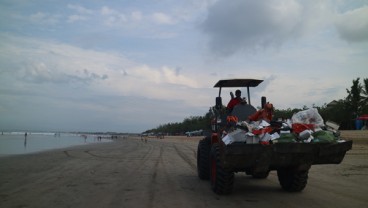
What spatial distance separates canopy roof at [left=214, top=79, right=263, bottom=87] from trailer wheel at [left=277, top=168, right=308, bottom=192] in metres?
2.86

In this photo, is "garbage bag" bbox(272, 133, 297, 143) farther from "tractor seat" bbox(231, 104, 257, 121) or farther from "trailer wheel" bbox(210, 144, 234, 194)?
"tractor seat" bbox(231, 104, 257, 121)

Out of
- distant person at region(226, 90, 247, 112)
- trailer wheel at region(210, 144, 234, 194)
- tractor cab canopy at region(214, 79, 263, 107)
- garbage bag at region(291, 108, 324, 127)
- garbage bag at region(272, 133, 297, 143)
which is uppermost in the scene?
tractor cab canopy at region(214, 79, 263, 107)

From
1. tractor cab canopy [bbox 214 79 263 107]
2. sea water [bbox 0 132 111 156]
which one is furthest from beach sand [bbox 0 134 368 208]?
sea water [bbox 0 132 111 156]

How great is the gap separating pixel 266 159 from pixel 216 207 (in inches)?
53.4

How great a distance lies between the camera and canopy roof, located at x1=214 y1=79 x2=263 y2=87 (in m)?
11.4

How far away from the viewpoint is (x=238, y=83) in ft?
38.3

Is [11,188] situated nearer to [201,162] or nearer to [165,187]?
[165,187]

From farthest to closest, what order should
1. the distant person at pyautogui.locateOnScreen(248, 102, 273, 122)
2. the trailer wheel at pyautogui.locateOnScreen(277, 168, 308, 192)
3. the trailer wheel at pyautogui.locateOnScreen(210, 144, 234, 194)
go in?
the trailer wheel at pyautogui.locateOnScreen(277, 168, 308, 192)
the distant person at pyautogui.locateOnScreen(248, 102, 273, 122)
the trailer wheel at pyautogui.locateOnScreen(210, 144, 234, 194)

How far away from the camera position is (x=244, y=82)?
455 inches

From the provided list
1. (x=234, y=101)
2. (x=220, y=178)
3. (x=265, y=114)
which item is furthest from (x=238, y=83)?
(x=220, y=178)

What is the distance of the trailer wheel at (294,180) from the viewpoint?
938 centimetres

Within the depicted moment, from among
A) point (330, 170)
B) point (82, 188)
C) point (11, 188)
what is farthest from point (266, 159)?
point (330, 170)

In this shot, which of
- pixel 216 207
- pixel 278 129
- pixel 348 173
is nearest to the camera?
pixel 216 207

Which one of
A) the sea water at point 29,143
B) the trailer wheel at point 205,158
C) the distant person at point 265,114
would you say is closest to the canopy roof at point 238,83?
the trailer wheel at point 205,158
